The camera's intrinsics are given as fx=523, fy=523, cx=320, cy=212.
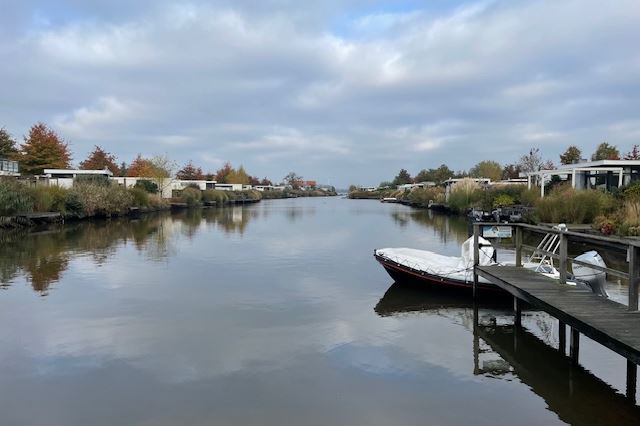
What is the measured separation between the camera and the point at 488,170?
81375mm

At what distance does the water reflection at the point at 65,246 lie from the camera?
50.3ft

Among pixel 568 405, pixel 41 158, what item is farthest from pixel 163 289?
pixel 41 158

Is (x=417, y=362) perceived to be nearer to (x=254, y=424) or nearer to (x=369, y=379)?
(x=369, y=379)

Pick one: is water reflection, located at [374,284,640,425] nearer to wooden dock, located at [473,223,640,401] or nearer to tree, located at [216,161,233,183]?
wooden dock, located at [473,223,640,401]

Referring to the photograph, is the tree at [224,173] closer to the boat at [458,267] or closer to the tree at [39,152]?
the tree at [39,152]

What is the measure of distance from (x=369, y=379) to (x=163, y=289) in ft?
24.8

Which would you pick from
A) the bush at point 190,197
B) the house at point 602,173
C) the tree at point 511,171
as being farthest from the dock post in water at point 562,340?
the tree at point 511,171

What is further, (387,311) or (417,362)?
(387,311)

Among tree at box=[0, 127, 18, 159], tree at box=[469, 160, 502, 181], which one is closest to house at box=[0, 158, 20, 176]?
tree at box=[0, 127, 18, 159]

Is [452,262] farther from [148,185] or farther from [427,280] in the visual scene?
[148,185]

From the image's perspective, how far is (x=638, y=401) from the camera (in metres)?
6.45

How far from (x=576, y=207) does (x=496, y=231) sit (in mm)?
15727

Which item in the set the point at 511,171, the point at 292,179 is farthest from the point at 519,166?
the point at 292,179

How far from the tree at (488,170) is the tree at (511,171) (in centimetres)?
84
